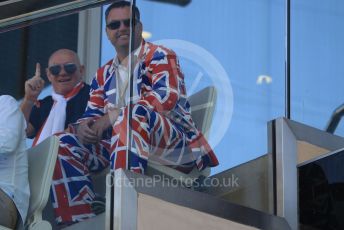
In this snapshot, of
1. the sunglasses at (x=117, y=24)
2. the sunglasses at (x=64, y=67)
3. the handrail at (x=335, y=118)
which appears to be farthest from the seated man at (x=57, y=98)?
the handrail at (x=335, y=118)

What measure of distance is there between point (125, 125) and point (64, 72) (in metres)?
0.62

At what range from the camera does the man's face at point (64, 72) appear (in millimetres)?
6695

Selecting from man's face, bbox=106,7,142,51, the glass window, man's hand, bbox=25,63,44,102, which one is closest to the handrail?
the glass window

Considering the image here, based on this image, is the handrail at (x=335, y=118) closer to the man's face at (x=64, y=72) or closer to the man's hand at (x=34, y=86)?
the man's face at (x=64, y=72)

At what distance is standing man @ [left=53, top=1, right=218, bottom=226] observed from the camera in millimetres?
6301

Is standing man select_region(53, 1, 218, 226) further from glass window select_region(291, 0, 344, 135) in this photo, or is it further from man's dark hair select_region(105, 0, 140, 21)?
glass window select_region(291, 0, 344, 135)

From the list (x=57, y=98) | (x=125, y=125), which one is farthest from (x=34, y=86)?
(x=125, y=125)

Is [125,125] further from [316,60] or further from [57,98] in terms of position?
[316,60]

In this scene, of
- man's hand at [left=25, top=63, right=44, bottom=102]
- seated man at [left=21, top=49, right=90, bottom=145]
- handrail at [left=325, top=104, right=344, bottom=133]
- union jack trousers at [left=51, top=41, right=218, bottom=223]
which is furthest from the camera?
handrail at [left=325, top=104, right=344, bottom=133]

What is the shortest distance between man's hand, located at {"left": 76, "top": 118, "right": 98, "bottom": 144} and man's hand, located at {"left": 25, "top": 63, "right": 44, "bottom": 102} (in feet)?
1.28

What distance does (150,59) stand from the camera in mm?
6477

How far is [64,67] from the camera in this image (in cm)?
676

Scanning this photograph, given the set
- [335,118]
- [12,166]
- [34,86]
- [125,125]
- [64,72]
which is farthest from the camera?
[335,118]

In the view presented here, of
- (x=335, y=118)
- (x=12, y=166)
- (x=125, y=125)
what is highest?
(x=335, y=118)
